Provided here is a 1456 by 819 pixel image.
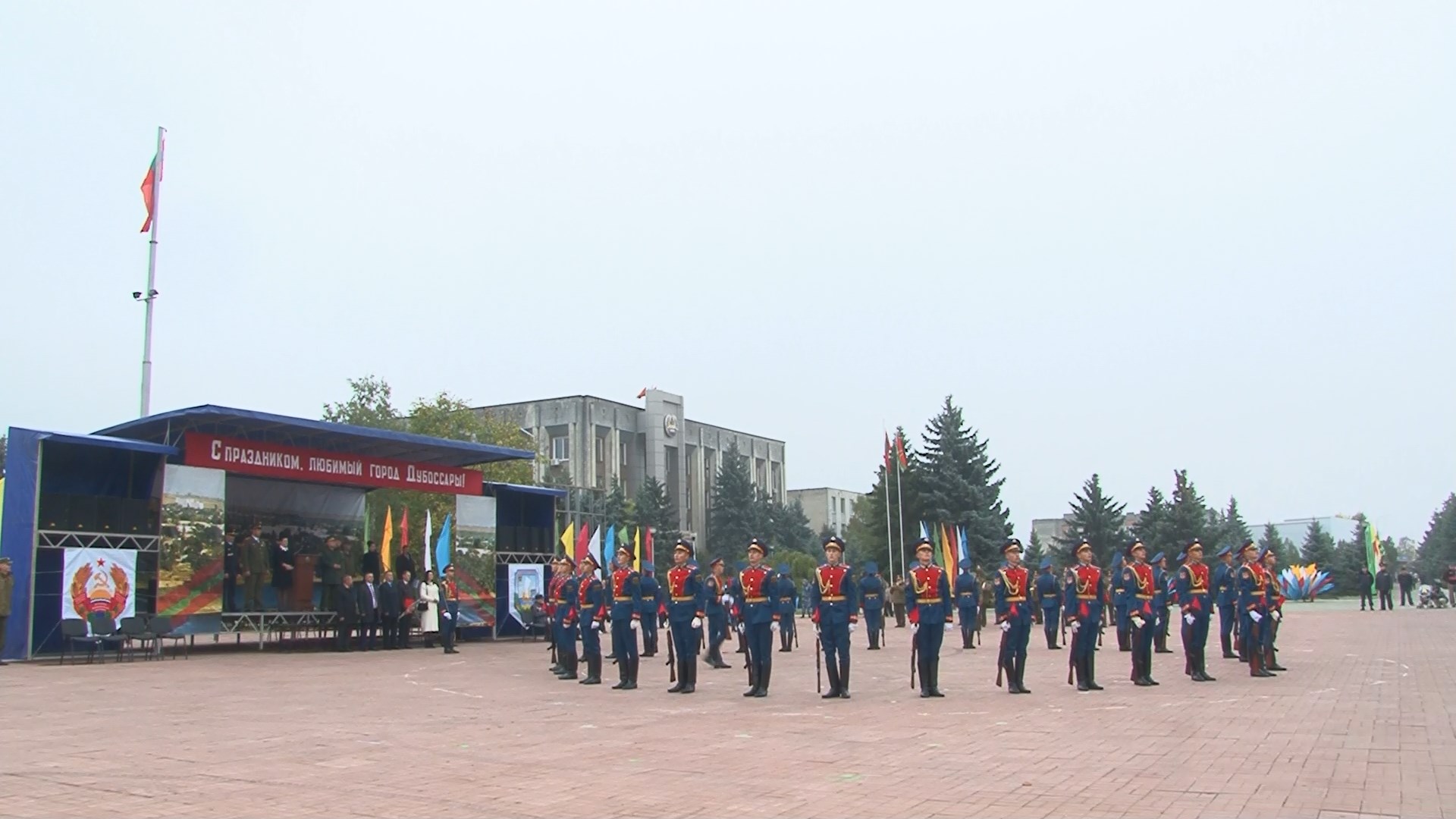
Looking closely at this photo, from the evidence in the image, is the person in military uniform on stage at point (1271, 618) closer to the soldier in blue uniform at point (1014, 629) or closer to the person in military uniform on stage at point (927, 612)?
the soldier in blue uniform at point (1014, 629)

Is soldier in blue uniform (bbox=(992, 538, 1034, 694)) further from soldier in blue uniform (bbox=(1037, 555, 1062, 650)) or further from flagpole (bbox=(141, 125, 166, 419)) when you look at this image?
flagpole (bbox=(141, 125, 166, 419))

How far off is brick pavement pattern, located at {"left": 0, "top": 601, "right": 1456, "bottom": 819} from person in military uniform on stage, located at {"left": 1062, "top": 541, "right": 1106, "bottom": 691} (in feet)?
1.21

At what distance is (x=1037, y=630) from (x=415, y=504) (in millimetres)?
31368

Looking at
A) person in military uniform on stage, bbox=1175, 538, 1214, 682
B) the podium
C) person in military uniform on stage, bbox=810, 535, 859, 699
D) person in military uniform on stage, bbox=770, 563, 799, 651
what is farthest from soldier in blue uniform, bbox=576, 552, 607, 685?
the podium

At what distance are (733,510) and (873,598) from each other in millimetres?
54567

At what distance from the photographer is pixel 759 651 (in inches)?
592

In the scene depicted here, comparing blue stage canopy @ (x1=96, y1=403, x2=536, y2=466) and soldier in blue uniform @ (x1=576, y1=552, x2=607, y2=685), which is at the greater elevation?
blue stage canopy @ (x1=96, y1=403, x2=536, y2=466)

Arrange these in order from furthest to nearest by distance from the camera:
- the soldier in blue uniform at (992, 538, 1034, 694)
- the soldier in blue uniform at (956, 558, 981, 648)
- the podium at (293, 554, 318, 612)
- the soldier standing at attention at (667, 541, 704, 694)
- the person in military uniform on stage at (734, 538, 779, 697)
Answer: the podium at (293, 554, 318, 612) → the soldier in blue uniform at (956, 558, 981, 648) → the soldier standing at attention at (667, 541, 704, 694) → the person in military uniform on stage at (734, 538, 779, 697) → the soldier in blue uniform at (992, 538, 1034, 694)

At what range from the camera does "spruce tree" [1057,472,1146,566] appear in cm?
5841

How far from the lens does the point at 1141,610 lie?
50.2ft

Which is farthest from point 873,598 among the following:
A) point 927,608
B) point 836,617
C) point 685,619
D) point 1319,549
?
point 1319,549

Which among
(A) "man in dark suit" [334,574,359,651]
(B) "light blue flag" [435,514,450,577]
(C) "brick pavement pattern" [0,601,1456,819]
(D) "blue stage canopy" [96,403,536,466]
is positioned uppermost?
(D) "blue stage canopy" [96,403,536,466]

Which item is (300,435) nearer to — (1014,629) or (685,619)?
(685,619)

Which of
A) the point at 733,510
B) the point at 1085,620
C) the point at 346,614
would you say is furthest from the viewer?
the point at 733,510
